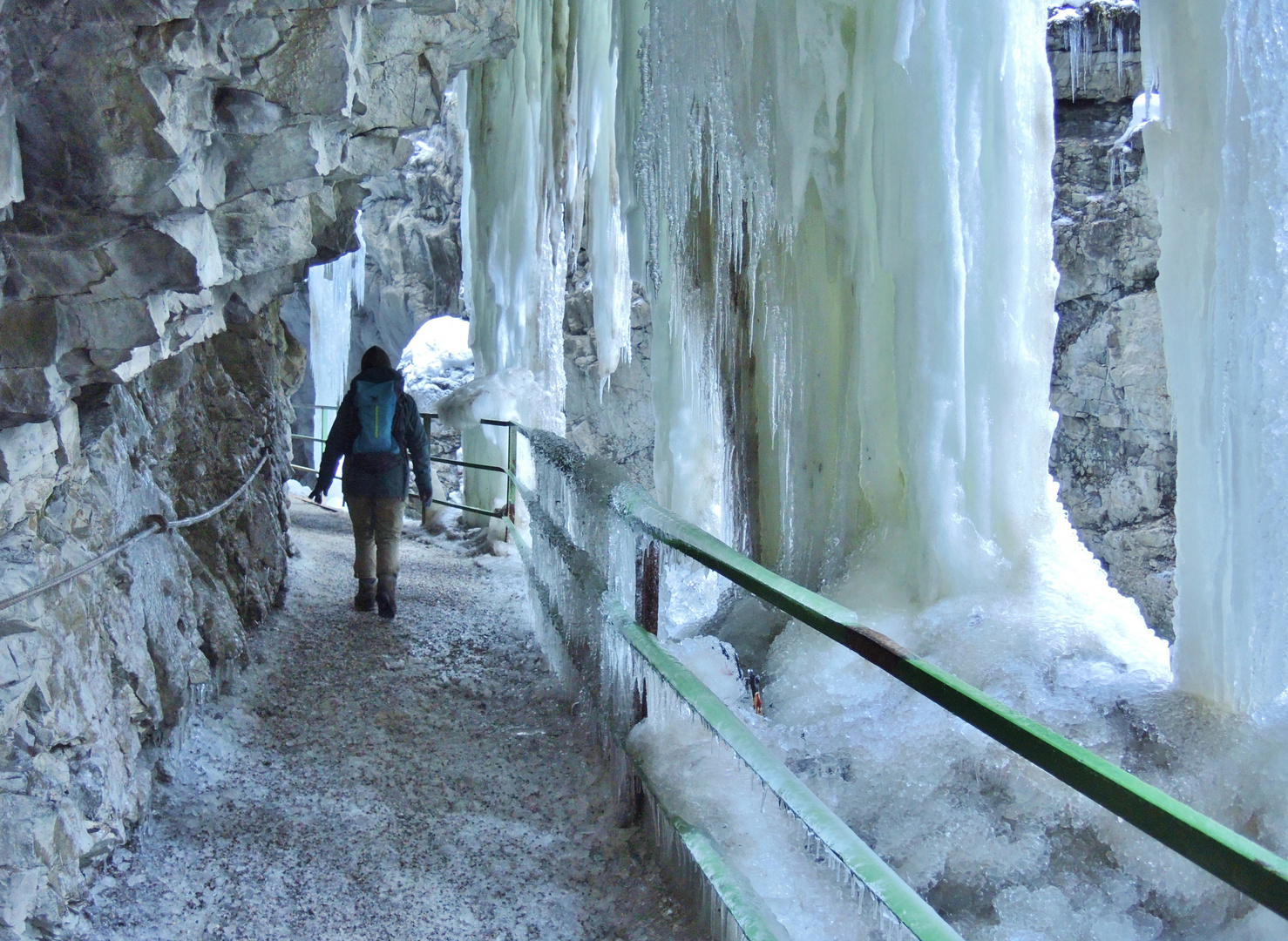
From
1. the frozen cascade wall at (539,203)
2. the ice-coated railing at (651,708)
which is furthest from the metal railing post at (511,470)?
the ice-coated railing at (651,708)

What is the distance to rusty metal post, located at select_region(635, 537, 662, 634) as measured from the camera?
2.41 meters

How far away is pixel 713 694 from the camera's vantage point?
6.63 ft

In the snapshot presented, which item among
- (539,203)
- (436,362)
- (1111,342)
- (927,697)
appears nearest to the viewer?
(927,697)

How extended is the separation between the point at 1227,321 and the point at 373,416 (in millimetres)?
3784

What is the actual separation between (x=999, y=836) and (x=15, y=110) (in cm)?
271

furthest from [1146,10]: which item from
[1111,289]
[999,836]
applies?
[1111,289]

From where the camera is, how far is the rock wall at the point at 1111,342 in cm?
1202

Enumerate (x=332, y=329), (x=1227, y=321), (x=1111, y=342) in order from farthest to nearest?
1. (x=332, y=329)
2. (x=1111, y=342)
3. (x=1227, y=321)

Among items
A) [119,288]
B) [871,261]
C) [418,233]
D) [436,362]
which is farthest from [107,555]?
[418,233]

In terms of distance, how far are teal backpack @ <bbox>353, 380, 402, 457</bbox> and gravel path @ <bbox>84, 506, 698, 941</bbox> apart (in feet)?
3.38

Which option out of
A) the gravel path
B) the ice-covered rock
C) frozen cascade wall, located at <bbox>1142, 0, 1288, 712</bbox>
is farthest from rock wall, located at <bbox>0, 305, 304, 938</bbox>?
the ice-covered rock

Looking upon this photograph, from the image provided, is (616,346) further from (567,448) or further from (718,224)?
(567,448)

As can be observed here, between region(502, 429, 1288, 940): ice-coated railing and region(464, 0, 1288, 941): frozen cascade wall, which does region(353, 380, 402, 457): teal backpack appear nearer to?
region(502, 429, 1288, 940): ice-coated railing

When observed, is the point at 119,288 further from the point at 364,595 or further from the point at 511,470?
the point at 511,470
